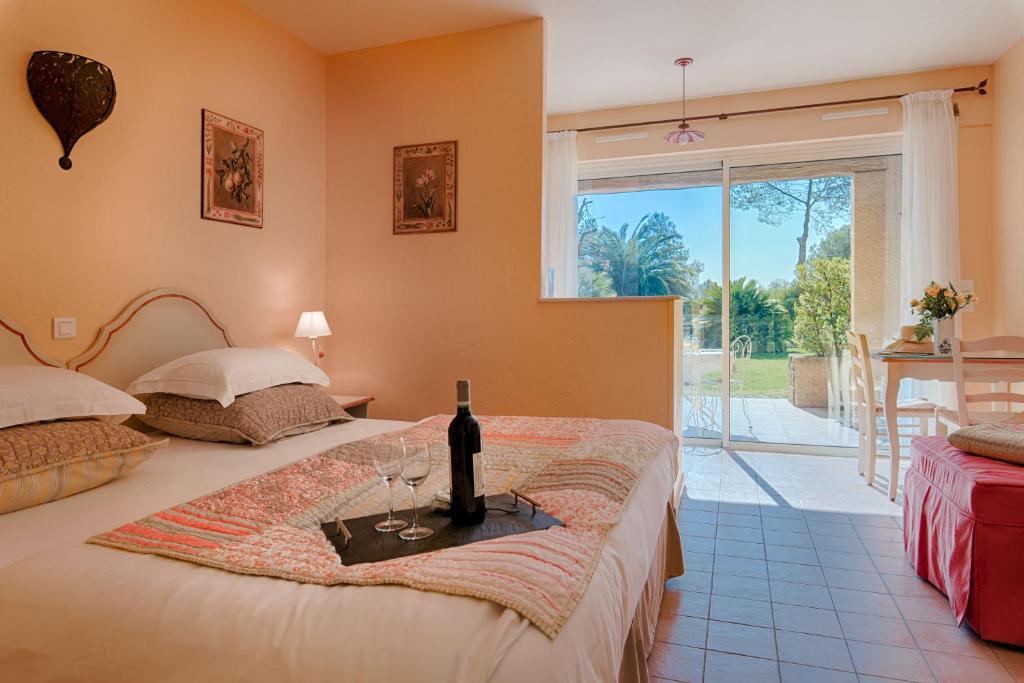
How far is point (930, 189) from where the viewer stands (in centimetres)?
431

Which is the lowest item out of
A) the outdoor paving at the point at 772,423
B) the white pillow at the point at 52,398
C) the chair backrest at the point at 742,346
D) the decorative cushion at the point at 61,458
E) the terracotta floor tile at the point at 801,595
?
the terracotta floor tile at the point at 801,595

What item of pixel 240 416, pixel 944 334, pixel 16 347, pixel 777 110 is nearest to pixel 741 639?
pixel 240 416

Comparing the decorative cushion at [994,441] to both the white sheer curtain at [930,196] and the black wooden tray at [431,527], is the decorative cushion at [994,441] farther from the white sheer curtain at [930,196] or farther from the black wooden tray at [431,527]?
the white sheer curtain at [930,196]

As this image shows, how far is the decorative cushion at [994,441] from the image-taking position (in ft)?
6.97

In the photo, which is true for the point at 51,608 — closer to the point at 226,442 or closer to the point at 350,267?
the point at 226,442

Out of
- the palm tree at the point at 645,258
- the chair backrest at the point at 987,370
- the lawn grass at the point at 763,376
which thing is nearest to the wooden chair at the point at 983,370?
the chair backrest at the point at 987,370

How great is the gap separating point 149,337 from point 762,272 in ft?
14.6

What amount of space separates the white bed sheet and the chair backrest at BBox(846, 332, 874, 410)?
334 cm

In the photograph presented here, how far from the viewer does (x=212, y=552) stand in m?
1.17

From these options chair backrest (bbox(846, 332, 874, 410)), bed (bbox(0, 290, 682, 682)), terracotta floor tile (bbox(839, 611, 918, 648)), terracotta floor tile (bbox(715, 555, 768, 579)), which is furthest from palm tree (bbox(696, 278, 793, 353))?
bed (bbox(0, 290, 682, 682))

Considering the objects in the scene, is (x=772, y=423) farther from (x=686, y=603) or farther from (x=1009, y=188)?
(x=686, y=603)

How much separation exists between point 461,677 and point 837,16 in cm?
423

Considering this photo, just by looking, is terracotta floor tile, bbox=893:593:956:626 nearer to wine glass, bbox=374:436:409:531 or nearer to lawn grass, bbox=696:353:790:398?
wine glass, bbox=374:436:409:531

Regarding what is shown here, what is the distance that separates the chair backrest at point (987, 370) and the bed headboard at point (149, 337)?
4020 mm
